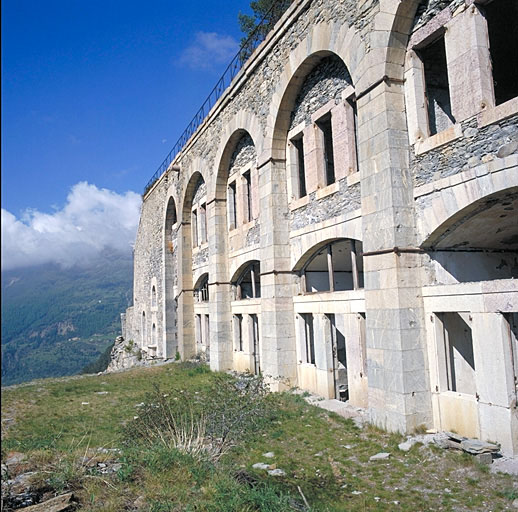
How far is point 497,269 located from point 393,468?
14.4 ft

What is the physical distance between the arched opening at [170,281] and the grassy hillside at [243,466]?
1398 centimetres

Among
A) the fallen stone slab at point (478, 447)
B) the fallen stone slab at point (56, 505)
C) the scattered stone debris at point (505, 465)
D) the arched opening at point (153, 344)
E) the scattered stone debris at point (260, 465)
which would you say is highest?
the arched opening at point (153, 344)

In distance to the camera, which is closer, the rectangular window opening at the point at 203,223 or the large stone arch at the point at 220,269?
the large stone arch at the point at 220,269

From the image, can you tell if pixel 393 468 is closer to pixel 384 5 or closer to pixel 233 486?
pixel 233 486

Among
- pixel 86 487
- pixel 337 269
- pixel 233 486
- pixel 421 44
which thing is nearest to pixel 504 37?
pixel 421 44

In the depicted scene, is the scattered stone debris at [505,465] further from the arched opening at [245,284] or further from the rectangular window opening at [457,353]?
the arched opening at [245,284]

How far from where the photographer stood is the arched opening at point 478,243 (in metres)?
7.44

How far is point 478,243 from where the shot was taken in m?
8.50

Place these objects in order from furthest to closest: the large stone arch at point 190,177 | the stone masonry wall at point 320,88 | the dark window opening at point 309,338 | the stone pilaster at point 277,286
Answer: the large stone arch at point 190,177, the stone pilaster at point 277,286, the dark window opening at point 309,338, the stone masonry wall at point 320,88

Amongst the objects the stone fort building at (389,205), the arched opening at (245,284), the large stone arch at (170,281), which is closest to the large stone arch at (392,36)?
the stone fort building at (389,205)

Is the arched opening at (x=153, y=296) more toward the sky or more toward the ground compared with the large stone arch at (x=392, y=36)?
more toward the ground

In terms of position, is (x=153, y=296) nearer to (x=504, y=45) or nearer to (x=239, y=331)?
(x=239, y=331)

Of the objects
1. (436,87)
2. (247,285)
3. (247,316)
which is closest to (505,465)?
(436,87)

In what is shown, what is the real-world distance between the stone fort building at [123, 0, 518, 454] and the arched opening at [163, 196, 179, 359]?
9579mm
